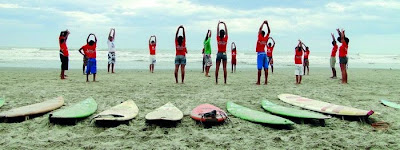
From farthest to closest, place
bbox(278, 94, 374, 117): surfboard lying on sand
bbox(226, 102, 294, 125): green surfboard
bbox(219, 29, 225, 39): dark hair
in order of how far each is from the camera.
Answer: bbox(219, 29, 225, 39): dark hair < bbox(278, 94, 374, 117): surfboard lying on sand < bbox(226, 102, 294, 125): green surfboard

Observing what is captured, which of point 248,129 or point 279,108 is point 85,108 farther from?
point 279,108

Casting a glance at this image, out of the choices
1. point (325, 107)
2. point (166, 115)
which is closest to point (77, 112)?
point (166, 115)

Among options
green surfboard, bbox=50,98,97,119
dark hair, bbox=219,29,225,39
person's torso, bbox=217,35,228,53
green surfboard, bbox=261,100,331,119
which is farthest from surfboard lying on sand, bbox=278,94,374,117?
green surfboard, bbox=50,98,97,119

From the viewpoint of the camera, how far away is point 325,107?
517cm

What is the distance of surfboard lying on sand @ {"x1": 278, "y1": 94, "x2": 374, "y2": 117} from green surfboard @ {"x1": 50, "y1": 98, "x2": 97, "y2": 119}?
364 centimetres

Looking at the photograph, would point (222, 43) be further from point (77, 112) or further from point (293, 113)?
point (77, 112)

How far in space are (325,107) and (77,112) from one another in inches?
157

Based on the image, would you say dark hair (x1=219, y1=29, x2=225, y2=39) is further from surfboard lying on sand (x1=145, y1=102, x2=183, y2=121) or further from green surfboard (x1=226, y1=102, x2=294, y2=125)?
surfboard lying on sand (x1=145, y1=102, x2=183, y2=121)

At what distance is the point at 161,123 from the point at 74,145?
1.18m

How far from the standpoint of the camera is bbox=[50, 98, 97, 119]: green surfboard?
4189 millimetres

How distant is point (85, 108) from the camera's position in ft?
16.1

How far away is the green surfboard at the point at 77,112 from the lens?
4189 mm

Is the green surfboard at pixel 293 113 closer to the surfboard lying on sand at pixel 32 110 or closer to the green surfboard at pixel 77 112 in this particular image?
the green surfboard at pixel 77 112

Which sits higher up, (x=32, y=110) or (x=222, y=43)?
→ (x=222, y=43)
